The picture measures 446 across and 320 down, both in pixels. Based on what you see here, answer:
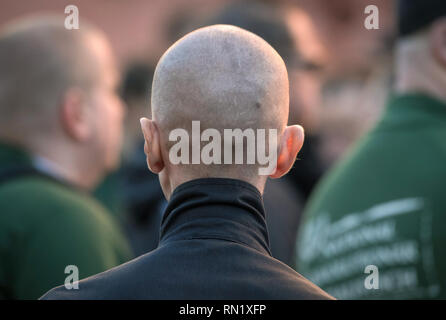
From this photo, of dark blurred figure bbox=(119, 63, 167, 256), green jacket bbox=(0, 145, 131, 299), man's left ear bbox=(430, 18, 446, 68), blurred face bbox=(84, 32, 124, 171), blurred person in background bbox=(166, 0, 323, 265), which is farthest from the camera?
dark blurred figure bbox=(119, 63, 167, 256)

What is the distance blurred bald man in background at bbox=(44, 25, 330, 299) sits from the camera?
120cm

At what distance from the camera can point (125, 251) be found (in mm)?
2359

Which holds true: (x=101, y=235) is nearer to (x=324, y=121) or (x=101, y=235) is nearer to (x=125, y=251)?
(x=125, y=251)

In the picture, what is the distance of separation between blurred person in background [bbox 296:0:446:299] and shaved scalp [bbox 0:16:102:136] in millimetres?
1014

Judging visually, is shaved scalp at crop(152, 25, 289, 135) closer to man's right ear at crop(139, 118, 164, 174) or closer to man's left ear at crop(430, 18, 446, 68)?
man's right ear at crop(139, 118, 164, 174)

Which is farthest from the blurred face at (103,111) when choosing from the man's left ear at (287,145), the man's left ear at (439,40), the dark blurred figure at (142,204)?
the man's left ear at (287,145)

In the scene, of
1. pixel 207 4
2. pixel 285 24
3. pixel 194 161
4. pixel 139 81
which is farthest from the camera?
pixel 207 4

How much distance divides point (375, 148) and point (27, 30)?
1277 mm

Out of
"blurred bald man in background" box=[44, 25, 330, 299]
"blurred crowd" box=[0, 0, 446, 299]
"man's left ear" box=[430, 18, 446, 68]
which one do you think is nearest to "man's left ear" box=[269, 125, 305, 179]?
"blurred bald man in background" box=[44, 25, 330, 299]

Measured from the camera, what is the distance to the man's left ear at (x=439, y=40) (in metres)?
2.39

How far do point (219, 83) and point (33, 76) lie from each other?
1.29 metres

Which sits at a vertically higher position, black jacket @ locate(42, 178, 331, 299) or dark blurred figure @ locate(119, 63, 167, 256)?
dark blurred figure @ locate(119, 63, 167, 256)

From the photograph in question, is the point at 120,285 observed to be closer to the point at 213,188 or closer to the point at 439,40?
the point at 213,188
